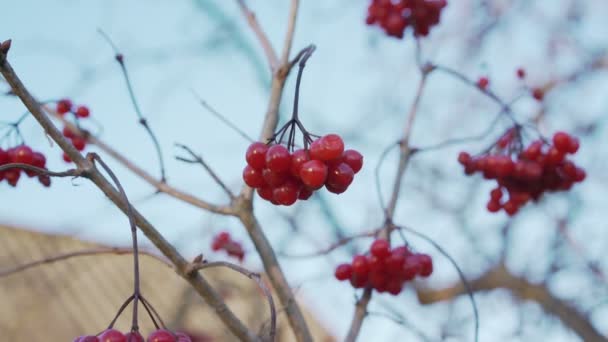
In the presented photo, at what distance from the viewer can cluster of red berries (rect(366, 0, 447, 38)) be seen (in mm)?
2051

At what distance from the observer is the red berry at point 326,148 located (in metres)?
0.94

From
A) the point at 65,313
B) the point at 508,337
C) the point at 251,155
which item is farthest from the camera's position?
the point at 65,313

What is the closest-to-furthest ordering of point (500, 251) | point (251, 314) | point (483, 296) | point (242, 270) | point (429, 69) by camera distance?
point (242, 270) → point (429, 69) → point (483, 296) → point (500, 251) → point (251, 314)

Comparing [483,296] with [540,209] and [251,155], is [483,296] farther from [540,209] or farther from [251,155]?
[251,155]

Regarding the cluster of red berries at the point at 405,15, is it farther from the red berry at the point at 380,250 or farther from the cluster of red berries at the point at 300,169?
the cluster of red berries at the point at 300,169

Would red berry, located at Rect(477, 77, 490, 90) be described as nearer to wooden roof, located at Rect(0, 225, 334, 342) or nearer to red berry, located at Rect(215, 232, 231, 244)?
red berry, located at Rect(215, 232, 231, 244)

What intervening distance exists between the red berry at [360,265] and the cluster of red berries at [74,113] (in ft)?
2.87

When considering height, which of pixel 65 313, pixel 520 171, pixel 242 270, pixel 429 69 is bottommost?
pixel 242 270

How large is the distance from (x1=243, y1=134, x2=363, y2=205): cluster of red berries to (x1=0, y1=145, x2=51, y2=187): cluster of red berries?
0.62 meters

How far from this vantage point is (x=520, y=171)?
1.75 m

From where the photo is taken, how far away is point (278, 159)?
38.0 inches

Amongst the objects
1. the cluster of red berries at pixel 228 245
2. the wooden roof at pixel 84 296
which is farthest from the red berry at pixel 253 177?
the wooden roof at pixel 84 296

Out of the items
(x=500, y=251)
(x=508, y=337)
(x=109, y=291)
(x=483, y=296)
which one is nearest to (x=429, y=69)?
(x=508, y=337)

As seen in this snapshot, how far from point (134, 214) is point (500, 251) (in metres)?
3.63
